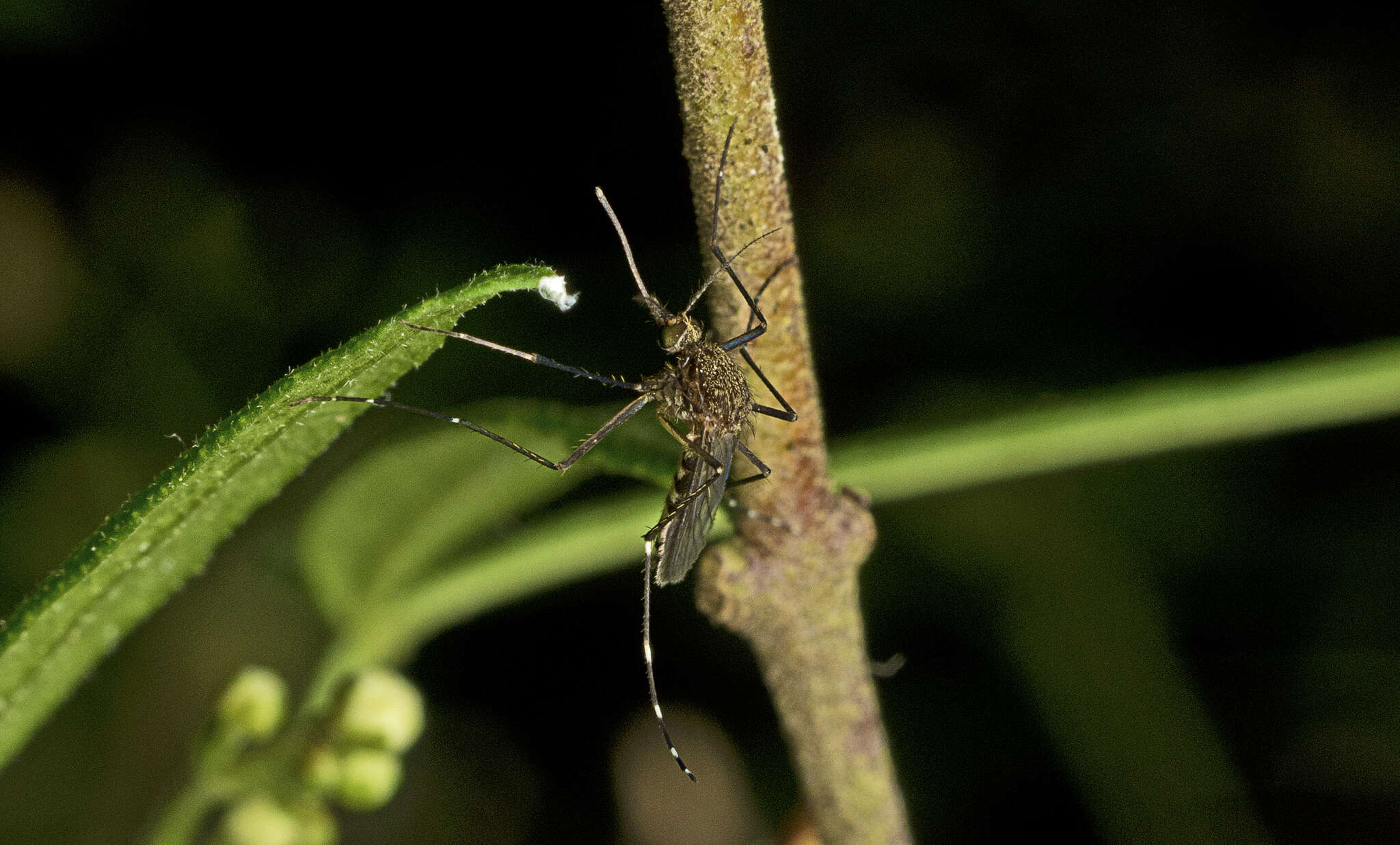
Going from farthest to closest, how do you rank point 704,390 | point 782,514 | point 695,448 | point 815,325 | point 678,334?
point 815,325
point 678,334
point 704,390
point 695,448
point 782,514

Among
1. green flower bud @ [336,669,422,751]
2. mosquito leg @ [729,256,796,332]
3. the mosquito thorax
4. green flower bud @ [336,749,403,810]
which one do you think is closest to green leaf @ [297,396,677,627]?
the mosquito thorax

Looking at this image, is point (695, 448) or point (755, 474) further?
point (695, 448)

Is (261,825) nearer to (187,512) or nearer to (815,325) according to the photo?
(187,512)

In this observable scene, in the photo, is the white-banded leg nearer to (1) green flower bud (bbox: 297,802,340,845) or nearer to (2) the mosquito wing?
(2) the mosquito wing

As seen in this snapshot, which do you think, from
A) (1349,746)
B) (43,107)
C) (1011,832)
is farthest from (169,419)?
(1349,746)

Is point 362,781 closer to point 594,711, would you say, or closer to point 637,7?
point 594,711

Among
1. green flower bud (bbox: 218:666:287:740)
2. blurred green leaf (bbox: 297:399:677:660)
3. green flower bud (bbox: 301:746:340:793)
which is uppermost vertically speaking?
blurred green leaf (bbox: 297:399:677:660)

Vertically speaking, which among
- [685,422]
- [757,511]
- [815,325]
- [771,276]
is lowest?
[757,511]

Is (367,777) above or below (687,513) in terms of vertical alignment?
below

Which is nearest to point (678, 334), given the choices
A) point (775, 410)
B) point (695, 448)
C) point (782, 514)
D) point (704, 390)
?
point (704, 390)
